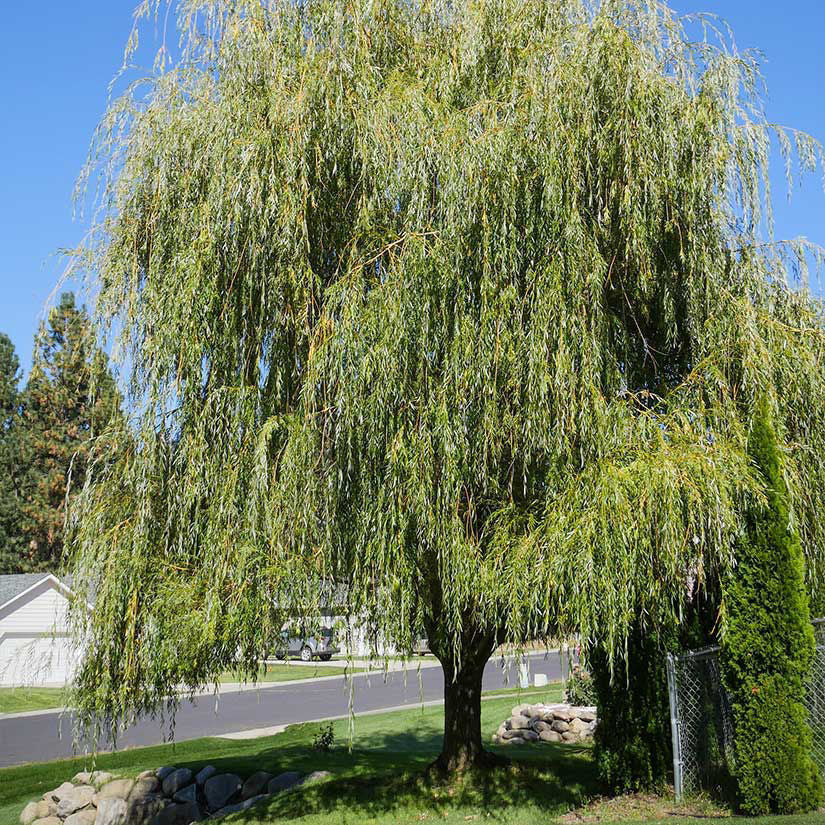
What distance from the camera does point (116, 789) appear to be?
1034 centimetres

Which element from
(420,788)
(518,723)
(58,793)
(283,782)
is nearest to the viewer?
(420,788)

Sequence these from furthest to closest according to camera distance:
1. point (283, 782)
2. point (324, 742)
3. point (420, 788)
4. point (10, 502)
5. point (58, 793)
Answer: point (10, 502), point (324, 742), point (58, 793), point (283, 782), point (420, 788)

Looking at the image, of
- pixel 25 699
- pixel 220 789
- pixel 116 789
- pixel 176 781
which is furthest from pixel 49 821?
pixel 25 699

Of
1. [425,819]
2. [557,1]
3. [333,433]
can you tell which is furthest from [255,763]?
[557,1]

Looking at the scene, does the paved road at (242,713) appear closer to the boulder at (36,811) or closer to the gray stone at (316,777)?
the boulder at (36,811)

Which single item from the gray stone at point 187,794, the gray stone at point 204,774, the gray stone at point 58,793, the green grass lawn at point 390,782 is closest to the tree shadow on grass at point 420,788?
the green grass lawn at point 390,782

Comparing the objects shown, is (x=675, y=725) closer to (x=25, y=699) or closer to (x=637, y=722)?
(x=637, y=722)

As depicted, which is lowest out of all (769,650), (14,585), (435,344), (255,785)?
(255,785)

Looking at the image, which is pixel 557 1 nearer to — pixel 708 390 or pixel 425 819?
pixel 708 390

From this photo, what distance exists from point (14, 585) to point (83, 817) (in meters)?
20.6

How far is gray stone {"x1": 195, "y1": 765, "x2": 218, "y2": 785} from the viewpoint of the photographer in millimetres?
10330

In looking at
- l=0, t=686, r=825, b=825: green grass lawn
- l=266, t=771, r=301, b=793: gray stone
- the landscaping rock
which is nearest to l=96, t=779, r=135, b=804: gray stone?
the landscaping rock

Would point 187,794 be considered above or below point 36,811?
above

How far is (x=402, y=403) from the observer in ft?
22.3
